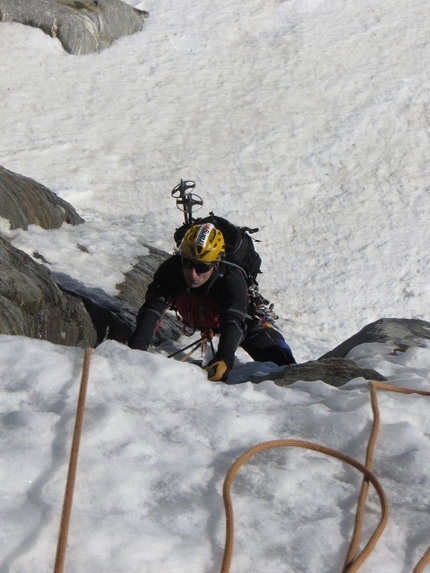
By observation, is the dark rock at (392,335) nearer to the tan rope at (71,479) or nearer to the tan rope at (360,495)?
the tan rope at (360,495)

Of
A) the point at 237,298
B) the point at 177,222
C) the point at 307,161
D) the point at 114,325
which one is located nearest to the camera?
the point at 237,298

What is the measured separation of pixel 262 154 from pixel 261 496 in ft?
43.3

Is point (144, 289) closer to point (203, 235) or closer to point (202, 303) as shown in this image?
point (202, 303)

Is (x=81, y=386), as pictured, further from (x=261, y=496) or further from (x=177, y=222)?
(x=177, y=222)

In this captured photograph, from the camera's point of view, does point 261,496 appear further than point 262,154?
No

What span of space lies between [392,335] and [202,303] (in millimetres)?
1960

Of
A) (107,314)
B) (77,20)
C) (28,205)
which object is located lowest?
(107,314)

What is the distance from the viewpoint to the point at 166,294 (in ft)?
22.7

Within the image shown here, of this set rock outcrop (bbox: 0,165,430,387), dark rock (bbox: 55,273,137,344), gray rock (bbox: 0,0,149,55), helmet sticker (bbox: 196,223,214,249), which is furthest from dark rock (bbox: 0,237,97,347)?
gray rock (bbox: 0,0,149,55)

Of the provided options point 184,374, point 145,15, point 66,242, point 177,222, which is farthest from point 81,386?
point 145,15

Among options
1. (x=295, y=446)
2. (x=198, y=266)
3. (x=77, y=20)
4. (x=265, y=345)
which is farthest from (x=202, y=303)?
(x=77, y=20)

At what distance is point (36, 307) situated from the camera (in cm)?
681

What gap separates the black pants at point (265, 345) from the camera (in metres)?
7.86

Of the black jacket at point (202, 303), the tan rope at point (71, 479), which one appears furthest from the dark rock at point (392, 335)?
the tan rope at point (71, 479)
